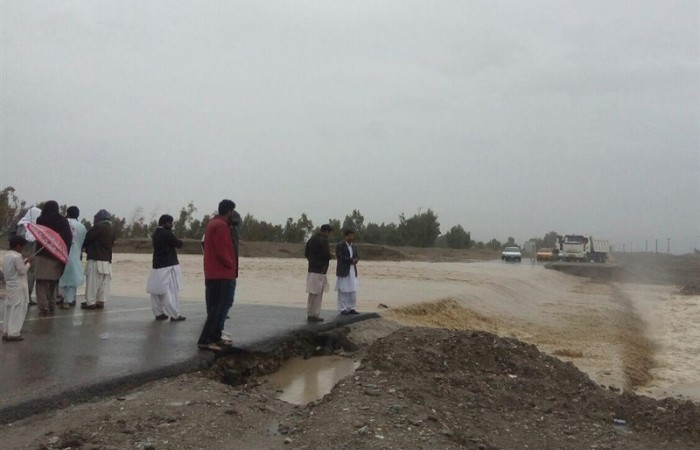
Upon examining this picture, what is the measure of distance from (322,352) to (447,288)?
50.5ft

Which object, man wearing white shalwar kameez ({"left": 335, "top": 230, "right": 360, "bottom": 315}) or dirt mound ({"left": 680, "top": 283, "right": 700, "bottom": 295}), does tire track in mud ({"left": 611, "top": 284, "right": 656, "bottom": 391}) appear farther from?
dirt mound ({"left": 680, "top": 283, "right": 700, "bottom": 295})

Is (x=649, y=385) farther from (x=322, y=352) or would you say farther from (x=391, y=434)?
(x=391, y=434)

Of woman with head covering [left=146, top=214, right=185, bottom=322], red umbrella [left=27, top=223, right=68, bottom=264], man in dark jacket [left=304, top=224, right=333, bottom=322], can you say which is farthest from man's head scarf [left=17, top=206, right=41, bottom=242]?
man in dark jacket [left=304, top=224, right=333, bottom=322]

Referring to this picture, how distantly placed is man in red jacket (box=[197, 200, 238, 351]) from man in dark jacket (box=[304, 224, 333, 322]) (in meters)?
3.46

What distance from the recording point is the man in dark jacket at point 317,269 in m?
11.7

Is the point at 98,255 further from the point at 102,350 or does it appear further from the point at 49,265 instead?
the point at 102,350

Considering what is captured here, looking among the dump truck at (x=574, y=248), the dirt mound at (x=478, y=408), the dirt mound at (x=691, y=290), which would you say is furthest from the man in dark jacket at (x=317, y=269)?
the dump truck at (x=574, y=248)

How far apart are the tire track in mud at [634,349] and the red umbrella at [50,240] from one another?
9.05 m

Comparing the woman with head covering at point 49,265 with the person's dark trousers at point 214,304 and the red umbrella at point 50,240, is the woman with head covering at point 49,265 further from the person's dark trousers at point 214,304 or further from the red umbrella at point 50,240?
the person's dark trousers at point 214,304

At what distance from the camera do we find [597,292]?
119 feet

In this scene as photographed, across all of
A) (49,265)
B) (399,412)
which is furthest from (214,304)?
(49,265)

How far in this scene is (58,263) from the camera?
10.2 meters

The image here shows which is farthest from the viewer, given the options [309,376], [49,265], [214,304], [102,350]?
[49,265]

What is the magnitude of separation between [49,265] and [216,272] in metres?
3.56
